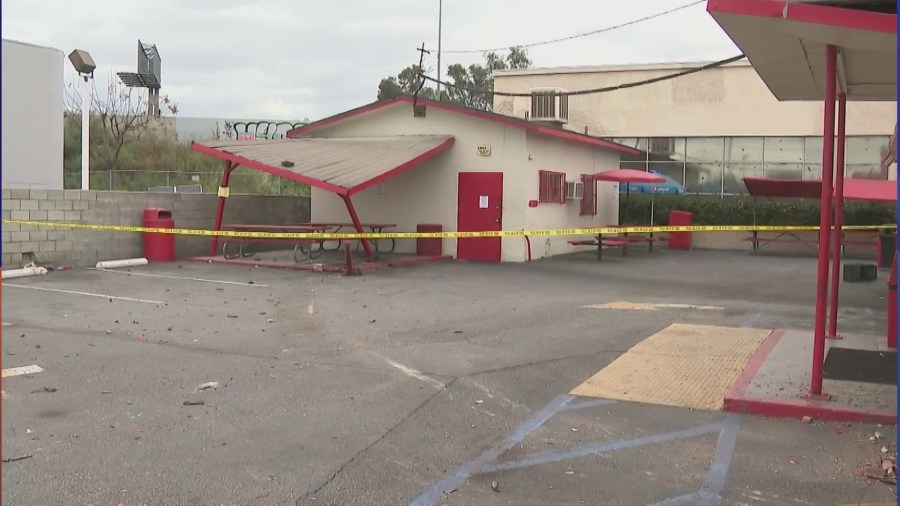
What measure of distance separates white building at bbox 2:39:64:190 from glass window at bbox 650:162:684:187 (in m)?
22.0

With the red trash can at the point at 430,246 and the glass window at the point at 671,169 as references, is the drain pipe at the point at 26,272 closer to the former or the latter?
the red trash can at the point at 430,246

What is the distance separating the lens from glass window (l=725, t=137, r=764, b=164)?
30234mm

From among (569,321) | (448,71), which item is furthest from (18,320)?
(448,71)

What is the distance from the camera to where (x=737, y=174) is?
30469mm

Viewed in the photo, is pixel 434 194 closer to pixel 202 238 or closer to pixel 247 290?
pixel 202 238

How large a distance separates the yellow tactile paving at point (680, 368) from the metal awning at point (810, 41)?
2.83m

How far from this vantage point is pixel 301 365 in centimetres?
739

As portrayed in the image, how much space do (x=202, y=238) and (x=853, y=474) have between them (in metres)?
16.6

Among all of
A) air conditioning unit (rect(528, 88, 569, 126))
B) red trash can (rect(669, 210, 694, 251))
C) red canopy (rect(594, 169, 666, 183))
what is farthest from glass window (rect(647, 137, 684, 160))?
red canopy (rect(594, 169, 666, 183))

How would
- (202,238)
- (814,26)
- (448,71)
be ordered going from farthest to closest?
(448,71), (202,238), (814,26)

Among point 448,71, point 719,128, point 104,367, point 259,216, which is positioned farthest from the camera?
point 448,71

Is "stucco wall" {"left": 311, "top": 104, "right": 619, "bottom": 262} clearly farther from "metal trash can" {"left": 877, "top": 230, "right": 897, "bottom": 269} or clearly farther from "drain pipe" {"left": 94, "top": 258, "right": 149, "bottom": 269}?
"metal trash can" {"left": 877, "top": 230, "right": 897, "bottom": 269}

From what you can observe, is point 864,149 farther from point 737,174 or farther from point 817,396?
point 817,396

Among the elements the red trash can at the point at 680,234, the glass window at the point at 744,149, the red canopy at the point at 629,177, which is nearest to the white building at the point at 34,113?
the red canopy at the point at 629,177
